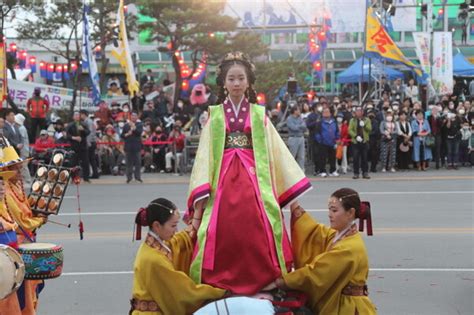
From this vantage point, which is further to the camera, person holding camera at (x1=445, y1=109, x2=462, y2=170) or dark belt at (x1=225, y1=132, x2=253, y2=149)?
person holding camera at (x1=445, y1=109, x2=462, y2=170)

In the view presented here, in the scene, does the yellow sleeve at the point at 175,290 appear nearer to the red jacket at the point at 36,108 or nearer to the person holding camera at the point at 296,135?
the person holding camera at the point at 296,135

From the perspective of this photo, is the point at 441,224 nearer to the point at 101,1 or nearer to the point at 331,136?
the point at 331,136

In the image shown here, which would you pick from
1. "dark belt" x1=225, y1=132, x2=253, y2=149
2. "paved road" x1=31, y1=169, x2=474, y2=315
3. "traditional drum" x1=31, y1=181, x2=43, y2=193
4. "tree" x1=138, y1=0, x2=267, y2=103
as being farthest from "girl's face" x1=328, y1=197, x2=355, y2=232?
"tree" x1=138, y1=0, x2=267, y2=103

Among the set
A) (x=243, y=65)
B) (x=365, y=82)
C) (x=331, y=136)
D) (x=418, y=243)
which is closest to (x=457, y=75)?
(x=365, y=82)

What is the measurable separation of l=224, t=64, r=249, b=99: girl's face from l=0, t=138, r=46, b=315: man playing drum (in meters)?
1.69

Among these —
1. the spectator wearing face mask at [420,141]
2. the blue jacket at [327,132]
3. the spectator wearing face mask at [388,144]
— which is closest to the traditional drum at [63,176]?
the blue jacket at [327,132]

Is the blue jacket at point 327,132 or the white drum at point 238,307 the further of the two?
the blue jacket at point 327,132

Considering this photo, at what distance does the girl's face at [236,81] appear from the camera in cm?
544

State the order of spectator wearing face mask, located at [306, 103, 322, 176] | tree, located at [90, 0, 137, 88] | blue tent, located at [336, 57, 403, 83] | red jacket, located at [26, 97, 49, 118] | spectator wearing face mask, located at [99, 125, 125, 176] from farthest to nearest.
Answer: blue tent, located at [336, 57, 403, 83], tree, located at [90, 0, 137, 88], red jacket, located at [26, 97, 49, 118], spectator wearing face mask, located at [99, 125, 125, 176], spectator wearing face mask, located at [306, 103, 322, 176]

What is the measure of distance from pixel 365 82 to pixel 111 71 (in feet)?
36.8

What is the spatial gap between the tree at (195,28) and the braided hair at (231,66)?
860 inches

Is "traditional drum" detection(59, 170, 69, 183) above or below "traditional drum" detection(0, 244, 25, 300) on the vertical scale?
above

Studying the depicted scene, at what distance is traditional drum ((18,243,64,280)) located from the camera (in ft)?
18.6

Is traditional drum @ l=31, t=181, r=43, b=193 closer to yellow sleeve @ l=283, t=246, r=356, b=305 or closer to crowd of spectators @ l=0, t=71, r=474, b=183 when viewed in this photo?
yellow sleeve @ l=283, t=246, r=356, b=305
